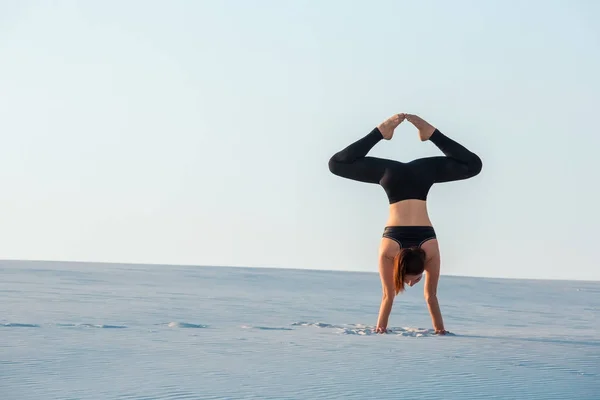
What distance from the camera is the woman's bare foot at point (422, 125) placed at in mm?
8680

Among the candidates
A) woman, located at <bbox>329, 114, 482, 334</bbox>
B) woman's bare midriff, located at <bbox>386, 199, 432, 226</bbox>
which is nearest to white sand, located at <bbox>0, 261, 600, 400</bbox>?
woman, located at <bbox>329, 114, 482, 334</bbox>

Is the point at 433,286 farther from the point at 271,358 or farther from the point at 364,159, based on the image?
the point at 271,358

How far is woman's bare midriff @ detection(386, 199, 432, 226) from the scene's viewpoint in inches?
339

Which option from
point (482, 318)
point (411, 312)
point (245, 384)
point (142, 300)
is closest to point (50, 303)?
point (142, 300)

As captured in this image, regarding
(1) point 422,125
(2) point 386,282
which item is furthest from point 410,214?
(1) point 422,125

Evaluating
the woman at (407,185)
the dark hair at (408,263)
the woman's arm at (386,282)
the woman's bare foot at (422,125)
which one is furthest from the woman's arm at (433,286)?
the woman's bare foot at (422,125)

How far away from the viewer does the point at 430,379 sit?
560cm

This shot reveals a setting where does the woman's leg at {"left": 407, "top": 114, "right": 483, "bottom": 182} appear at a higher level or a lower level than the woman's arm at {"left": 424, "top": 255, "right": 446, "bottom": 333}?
higher

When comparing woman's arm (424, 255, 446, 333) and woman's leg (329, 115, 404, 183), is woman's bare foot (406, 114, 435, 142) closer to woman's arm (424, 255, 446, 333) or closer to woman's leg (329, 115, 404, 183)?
woman's leg (329, 115, 404, 183)

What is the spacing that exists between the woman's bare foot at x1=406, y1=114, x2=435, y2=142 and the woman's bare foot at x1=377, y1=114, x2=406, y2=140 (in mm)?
114

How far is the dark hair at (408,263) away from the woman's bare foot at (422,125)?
1198 millimetres

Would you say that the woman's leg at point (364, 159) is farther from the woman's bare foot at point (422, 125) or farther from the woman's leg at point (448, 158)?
the woman's leg at point (448, 158)

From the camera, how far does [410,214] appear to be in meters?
8.62

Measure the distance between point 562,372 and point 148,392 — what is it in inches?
117
